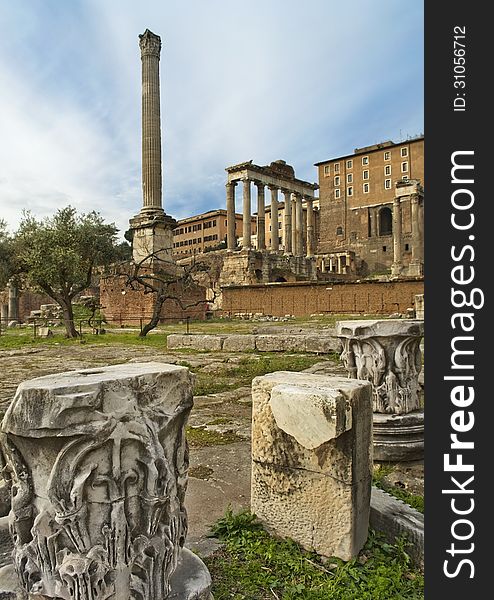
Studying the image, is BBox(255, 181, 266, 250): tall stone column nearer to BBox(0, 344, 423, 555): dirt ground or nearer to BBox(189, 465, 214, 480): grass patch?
BBox(0, 344, 423, 555): dirt ground

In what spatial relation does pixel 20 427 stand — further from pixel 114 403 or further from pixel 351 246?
pixel 351 246

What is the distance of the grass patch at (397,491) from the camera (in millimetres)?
3156

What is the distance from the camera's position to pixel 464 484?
2117 millimetres

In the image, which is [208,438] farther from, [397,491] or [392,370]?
[397,491]

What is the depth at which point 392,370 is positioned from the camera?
171 inches

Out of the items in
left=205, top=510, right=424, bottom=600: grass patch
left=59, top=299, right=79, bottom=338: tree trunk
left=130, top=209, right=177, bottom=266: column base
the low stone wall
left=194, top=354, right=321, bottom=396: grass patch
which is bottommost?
left=205, top=510, right=424, bottom=600: grass patch

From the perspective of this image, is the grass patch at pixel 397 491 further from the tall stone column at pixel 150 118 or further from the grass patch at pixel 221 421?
the tall stone column at pixel 150 118

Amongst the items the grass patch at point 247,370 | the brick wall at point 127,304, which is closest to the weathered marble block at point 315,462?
the grass patch at point 247,370

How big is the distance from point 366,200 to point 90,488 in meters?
64.6

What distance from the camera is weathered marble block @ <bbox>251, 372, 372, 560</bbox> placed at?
8.38 ft

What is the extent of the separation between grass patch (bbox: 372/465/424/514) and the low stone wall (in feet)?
22.8

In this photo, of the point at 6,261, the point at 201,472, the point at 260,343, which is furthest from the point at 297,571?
the point at 6,261

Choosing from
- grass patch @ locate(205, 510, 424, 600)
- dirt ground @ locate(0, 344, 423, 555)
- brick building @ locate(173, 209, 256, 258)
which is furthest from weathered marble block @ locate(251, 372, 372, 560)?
brick building @ locate(173, 209, 256, 258)

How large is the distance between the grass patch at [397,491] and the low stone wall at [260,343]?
22.8 feet
